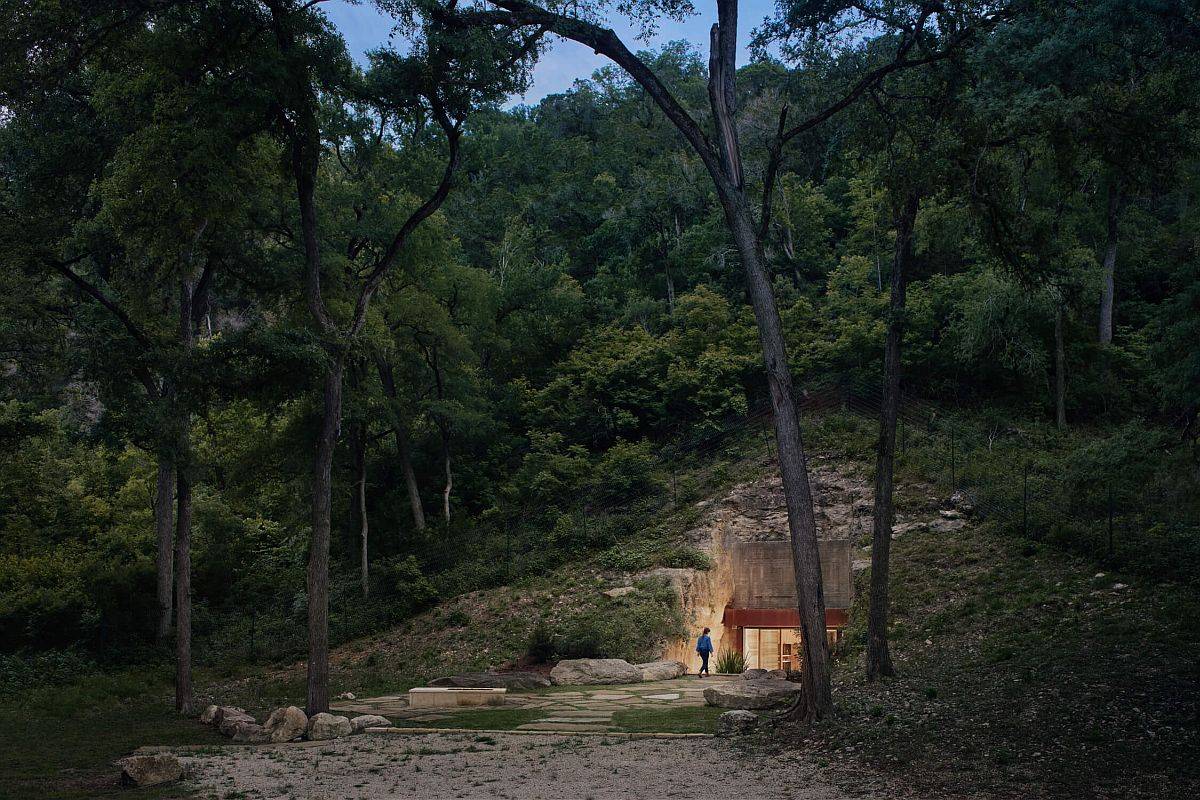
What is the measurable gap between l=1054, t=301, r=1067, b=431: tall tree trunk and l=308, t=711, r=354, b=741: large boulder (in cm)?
2310

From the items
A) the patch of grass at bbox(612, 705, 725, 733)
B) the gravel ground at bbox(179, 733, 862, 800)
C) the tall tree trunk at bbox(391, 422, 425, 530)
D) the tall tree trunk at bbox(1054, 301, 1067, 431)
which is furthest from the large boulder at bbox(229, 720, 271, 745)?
the tall tree trunk at bbox(1054, 301, 1067, 431)

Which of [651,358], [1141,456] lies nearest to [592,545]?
[651,358]

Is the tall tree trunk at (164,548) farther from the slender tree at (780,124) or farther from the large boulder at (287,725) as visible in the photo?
the slender tree at (780,124)

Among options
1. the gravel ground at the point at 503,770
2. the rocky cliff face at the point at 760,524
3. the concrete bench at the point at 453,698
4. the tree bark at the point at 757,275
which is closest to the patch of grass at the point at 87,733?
the gravel ground at the point at 503,770

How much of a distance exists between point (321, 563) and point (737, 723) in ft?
21.8

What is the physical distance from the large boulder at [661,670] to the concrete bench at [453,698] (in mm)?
4319

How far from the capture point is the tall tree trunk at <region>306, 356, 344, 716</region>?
13.4 metres

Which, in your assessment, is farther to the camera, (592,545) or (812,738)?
(592,545)

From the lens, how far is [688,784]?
27.1 feet

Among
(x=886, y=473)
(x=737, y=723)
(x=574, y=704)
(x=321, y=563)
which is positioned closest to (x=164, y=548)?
(x=321, y=563)

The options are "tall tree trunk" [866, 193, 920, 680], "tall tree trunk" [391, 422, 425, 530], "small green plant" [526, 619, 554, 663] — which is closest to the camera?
"tall tree trunk" [866, 193, 920, 680]

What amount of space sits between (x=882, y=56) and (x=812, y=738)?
9540 millimetres

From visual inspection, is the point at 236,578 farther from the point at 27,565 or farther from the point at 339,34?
the point at 339,34

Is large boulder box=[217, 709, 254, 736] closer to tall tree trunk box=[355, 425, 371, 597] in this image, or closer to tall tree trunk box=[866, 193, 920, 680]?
tall tree trunk box=[866, 193, 920, 680]
